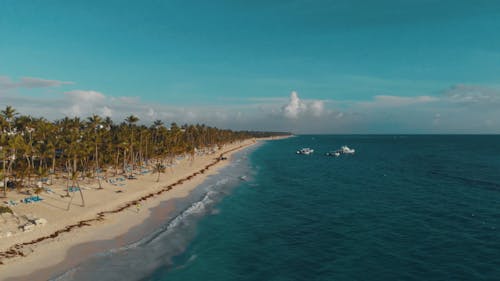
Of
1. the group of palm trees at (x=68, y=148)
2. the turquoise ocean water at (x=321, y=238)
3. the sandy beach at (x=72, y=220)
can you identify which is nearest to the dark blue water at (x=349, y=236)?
the turquoise ocean water at (x=321, y=238)

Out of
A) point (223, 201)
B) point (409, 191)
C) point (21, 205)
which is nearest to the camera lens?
point (21, 205)

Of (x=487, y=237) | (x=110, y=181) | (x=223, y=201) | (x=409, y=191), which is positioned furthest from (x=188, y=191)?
(x=487, y=237)

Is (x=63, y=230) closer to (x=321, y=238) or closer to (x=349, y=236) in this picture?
(x=321, y=238)

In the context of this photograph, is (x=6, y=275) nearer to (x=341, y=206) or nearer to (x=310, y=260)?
(x=310, y=260)

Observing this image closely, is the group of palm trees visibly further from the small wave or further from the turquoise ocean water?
the small wave

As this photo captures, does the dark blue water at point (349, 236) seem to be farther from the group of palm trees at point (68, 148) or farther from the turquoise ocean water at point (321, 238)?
the group of palm trees at point (68, 148)
